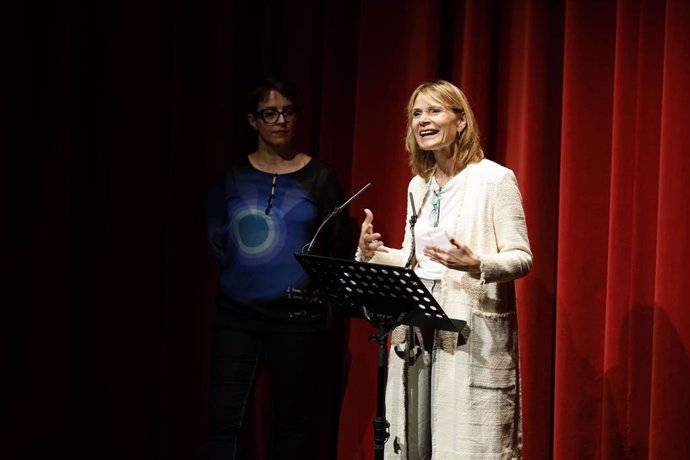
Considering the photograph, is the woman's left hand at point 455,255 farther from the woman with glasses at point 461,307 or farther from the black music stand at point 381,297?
the black music stand at point 381,297

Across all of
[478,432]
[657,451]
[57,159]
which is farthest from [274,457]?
[57,159]

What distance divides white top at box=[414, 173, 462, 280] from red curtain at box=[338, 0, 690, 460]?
2.08ft

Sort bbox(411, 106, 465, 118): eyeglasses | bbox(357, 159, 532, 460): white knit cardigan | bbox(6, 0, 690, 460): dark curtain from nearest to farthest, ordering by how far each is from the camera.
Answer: bbox(357, 159, 532, 460): white knit cardigan → bbox(411, 106, 465, 118): eyeglasses → bbox(6, 0, 690, 460): dark curtain

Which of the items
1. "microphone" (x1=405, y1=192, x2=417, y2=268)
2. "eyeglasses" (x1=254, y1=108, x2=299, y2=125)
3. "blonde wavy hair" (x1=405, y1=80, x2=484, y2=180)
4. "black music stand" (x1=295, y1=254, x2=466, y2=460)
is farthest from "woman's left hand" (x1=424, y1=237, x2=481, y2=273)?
"eyeglasses" (x1=254, y1=108, x2=299, y2=125)

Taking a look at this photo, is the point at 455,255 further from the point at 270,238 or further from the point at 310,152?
the point at 310,152

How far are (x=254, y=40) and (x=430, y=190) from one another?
1.55m

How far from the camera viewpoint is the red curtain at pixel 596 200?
2.96 m

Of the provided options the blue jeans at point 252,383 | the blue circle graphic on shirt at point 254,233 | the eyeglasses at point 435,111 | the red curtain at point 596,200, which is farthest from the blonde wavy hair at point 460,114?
the blue jeans at point 252,383

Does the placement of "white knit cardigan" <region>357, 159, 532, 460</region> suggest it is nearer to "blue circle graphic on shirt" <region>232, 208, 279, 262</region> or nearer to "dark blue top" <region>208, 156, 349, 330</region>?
"dark blue top" <region>208, 156, 349, 330</region>

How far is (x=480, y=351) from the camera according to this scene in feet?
8.29

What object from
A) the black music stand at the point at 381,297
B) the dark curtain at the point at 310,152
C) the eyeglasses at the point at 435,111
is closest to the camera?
the black music stand at the point at 381,297

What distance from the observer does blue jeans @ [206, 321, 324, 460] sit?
3105 mm

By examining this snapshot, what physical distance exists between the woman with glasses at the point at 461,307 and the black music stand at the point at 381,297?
0.16 meters

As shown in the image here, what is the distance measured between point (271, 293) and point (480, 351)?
88 cm
